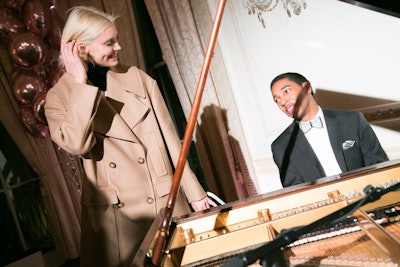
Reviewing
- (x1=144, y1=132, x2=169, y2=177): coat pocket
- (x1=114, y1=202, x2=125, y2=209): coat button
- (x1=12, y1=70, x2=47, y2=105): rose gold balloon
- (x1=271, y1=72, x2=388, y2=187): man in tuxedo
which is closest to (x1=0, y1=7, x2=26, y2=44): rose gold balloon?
(x1=12, y1=70, x2=47, y2=105): rose gold balloon

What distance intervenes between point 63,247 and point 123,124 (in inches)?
131

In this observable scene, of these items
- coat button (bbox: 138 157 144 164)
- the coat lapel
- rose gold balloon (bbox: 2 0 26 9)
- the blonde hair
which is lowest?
coat button (bbox: 138 157 144 164)

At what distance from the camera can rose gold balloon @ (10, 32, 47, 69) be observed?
347 cm

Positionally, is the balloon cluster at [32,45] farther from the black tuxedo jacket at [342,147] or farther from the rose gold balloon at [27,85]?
the black tuxedo jacket at [342,147]

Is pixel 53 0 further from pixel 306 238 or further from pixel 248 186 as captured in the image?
pixel 306 238

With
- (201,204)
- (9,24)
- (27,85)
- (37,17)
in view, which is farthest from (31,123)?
(201,204)

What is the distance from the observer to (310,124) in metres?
2.20

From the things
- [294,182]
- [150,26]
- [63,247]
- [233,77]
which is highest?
[150,26]

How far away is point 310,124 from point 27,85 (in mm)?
3046

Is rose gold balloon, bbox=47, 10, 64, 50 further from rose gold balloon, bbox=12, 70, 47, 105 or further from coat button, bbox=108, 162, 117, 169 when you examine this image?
coat button, bbox=108, 162, 117, 169

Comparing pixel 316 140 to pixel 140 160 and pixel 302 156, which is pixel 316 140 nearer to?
pixel 302 156

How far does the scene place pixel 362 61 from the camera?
2.53 meters

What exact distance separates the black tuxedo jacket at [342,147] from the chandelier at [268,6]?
108 cm

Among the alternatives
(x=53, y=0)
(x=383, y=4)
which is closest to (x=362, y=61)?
(x=383, y=4)
